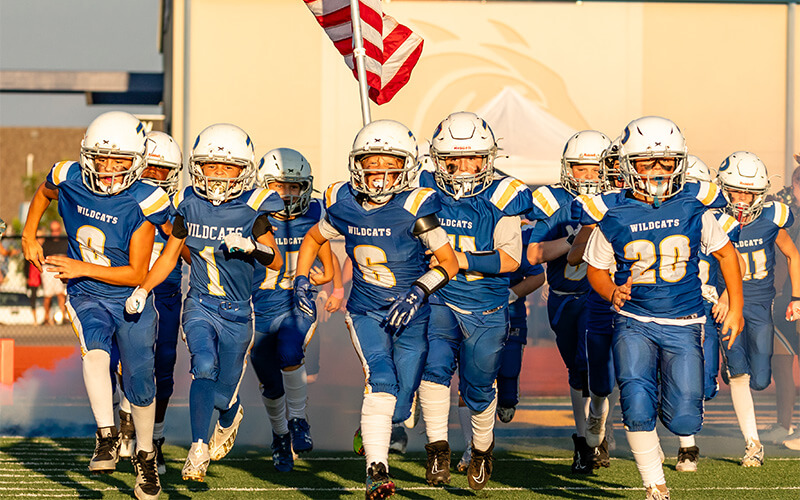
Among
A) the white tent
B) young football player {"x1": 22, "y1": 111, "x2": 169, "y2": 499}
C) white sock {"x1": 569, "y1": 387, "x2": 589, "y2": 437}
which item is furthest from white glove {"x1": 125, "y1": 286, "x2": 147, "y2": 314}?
the white tent

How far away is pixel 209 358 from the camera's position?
615cm

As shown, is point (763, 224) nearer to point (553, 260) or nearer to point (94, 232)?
point (553, 260)

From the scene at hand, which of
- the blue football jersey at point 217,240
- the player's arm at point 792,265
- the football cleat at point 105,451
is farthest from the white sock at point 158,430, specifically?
the player's arm at point 792,265

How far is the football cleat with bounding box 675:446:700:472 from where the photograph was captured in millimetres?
7504

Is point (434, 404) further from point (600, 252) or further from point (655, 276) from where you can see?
point (655, 276)

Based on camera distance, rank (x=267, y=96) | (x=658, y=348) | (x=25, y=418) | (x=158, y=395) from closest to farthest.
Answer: (x=658, y=348)
(x=158, y=395)
(x=25, y=418)
(x=267, y=96)

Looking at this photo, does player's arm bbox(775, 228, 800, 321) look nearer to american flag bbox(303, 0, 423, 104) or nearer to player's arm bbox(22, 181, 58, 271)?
american flag bbox(303, 0, 423, 104)

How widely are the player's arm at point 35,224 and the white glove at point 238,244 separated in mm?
1083

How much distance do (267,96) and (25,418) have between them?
1075 centimetres

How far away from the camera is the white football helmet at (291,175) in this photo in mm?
7836

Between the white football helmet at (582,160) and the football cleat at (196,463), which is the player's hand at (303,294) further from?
the white football helmet at (582,160)

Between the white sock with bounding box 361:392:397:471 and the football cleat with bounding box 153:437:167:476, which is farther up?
the white sock with bounding box 361:392:397:471

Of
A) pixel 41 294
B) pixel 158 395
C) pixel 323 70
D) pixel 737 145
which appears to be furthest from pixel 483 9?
pixel 158 395

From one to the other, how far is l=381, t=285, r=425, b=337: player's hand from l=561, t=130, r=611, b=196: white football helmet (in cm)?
224
